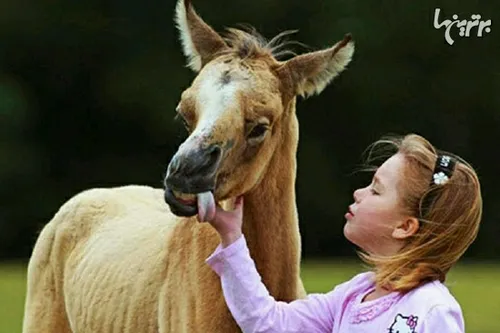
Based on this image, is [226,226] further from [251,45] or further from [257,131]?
[251,45]

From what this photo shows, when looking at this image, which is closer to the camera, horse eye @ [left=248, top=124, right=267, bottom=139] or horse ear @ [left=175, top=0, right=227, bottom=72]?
horse eye @ [left=248, top=124, right=267, bottom=139]

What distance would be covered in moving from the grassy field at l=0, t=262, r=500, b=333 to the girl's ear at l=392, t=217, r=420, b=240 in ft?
18.1

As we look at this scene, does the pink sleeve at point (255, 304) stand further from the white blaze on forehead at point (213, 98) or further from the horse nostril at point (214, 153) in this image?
the white blaze on forehead at point (213, 98)

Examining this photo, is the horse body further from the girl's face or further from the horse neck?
the girl's face

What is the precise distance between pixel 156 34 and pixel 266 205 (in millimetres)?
18767

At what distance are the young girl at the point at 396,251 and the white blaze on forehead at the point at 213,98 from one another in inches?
13.3

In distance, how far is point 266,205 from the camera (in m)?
5.41

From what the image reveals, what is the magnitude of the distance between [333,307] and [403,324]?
1.66 ft

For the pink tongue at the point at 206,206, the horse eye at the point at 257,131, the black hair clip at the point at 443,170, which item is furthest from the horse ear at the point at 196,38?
the black hair clip at the point at 443,170

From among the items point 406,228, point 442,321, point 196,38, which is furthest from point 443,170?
point 196,38

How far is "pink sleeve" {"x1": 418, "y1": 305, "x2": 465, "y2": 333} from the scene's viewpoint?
4492 mm

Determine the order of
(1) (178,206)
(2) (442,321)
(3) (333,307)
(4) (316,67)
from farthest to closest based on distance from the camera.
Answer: (4) (316,67) < (3) (333,307) < (1) (178,206) < (2) (442,321)

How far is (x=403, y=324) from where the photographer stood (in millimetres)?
4582

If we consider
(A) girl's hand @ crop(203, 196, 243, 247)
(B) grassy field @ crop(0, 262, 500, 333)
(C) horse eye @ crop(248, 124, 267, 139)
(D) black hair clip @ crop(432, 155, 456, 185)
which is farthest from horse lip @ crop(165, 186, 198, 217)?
(B) grassy field @ crop(0, 262, 500, 333)
